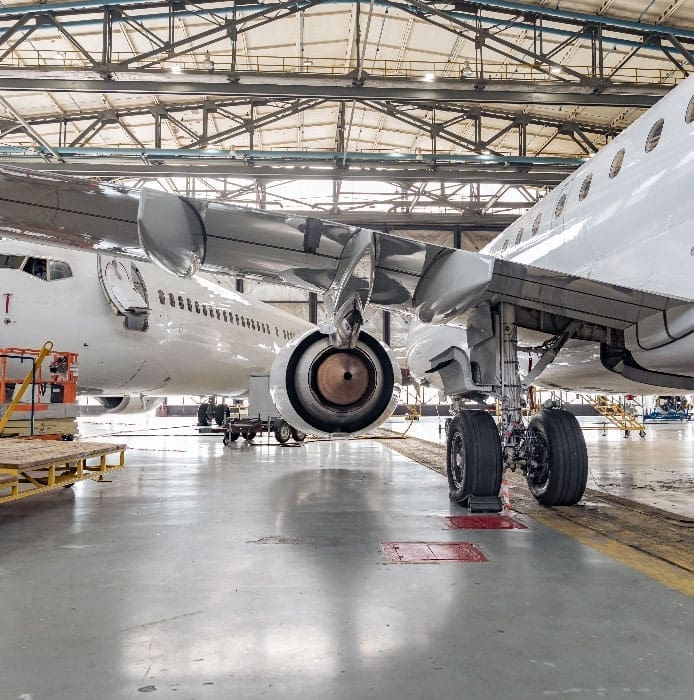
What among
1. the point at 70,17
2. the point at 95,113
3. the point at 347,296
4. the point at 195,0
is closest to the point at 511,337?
the point at 347,296

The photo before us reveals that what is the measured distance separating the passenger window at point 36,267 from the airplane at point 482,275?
469 cm

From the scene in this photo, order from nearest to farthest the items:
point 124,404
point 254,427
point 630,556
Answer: point 630,556, point 254,427, point 124,404

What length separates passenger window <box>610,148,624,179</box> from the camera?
5383 millimetres

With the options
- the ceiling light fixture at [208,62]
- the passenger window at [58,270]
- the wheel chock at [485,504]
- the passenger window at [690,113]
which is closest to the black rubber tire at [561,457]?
the wheel chock at [485,504]

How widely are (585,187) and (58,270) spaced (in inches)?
291

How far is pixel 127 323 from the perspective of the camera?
10477mm

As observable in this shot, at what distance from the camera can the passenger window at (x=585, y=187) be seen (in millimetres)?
5914

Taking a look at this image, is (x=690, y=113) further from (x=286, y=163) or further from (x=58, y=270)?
(x=286, y=163)

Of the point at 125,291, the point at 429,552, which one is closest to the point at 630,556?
the point at 429,552

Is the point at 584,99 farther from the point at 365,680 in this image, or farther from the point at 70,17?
the point at 365,680

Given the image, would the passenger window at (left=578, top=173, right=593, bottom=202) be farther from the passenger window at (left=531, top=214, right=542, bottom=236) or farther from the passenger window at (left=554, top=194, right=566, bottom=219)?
the passenger window at (left=531, top=214, right=542, bottom=236)

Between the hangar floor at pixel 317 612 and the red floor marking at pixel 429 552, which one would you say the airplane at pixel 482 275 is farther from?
the red floor marking at pixel 429 552

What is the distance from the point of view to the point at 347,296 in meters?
5.11

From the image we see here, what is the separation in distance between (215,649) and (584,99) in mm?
13982
